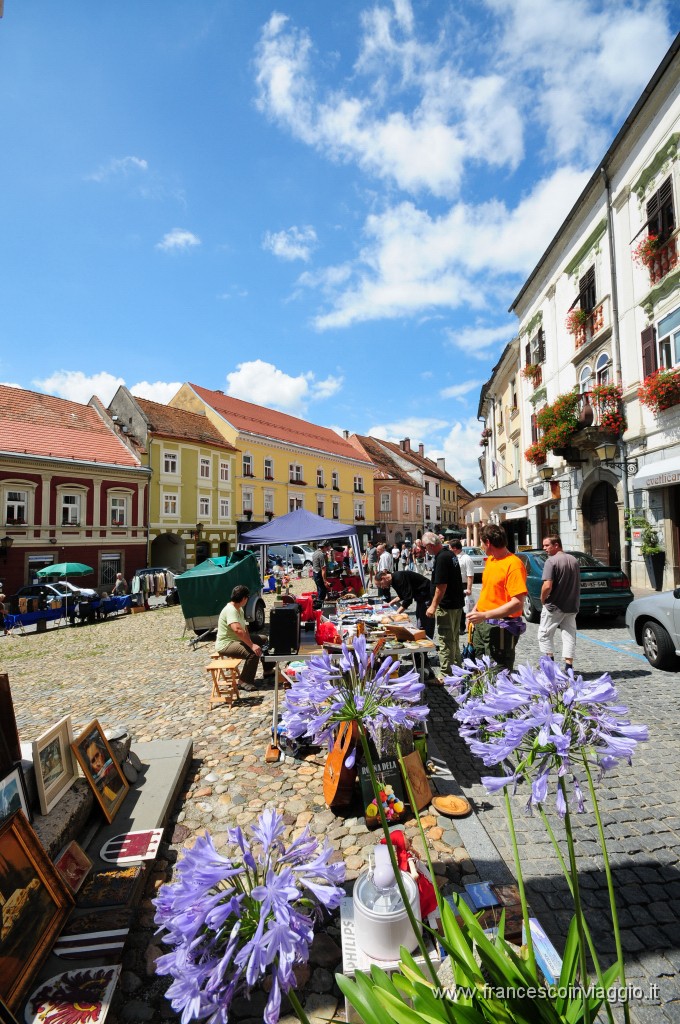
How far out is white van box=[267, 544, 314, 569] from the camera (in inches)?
1187

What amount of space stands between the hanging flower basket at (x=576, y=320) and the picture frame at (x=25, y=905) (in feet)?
60.7

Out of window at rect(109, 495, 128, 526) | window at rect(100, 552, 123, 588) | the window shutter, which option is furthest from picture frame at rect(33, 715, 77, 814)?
window at rect(109, 495, 128, 526)

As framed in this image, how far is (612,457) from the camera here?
1366 cm

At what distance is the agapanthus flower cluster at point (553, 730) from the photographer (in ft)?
4.07

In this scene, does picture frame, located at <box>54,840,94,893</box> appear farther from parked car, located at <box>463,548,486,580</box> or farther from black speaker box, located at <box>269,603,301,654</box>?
parked car, located at <box>463,548,486,580</box>

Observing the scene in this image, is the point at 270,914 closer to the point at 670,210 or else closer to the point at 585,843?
the point at 585,843

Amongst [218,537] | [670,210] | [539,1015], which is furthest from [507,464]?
[539,1015]

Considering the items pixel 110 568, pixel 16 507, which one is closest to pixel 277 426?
pixel 110 568

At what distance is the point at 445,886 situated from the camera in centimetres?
271

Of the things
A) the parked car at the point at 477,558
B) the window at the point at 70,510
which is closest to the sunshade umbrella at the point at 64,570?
the window at the point at 70,510

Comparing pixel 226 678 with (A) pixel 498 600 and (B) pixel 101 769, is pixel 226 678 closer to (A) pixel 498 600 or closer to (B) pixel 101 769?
(B) pixel 101 769

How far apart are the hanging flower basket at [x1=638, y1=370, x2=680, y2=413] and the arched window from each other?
159 inches

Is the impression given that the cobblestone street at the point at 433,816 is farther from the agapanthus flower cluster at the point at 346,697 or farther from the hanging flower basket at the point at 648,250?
the hanging flower basket at the point at 648,250

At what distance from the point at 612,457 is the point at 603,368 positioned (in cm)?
337
